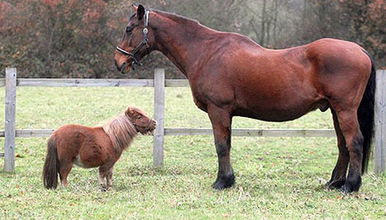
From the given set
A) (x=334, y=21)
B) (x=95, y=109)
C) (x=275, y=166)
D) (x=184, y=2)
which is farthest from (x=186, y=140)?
(x=334, y=21)

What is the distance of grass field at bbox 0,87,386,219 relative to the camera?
244 inches

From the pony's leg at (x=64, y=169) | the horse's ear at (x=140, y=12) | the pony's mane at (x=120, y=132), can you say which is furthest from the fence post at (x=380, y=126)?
the pony's leg at (x=64, y=169)

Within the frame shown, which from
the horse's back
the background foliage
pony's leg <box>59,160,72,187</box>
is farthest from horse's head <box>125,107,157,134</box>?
the background foliage

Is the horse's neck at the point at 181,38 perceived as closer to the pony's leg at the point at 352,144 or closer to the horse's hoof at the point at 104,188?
the horse's hoof at the point at 104,188

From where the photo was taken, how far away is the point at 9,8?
2355cm

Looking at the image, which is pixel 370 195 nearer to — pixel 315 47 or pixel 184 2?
pixel 315 47

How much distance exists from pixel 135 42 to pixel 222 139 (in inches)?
67.0

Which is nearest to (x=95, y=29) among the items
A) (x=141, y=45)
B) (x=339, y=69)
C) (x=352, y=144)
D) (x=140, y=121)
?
(x=141, y=45)

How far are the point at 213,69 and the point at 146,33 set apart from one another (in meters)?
1.02

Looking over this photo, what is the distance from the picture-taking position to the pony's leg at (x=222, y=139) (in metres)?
7.47

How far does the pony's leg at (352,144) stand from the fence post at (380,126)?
2018 millimetres

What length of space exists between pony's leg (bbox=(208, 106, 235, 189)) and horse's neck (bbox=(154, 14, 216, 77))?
73cm

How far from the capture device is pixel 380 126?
9.23 meters

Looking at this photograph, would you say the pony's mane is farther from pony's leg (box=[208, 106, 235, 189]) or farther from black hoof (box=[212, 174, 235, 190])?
black hoof (box=[212, 174, 235, 190])
